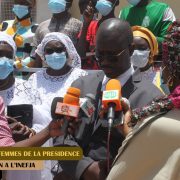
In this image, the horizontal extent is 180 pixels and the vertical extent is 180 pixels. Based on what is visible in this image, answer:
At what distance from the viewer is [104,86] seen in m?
2.88

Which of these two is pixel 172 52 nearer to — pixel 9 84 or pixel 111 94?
pixel 111 94

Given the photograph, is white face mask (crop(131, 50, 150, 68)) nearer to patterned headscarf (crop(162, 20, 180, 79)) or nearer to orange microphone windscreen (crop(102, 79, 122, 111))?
orange microphone windscreen (crop(102, 79, 122, 111))

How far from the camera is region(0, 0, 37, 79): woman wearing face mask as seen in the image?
247 inches

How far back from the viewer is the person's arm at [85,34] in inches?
228

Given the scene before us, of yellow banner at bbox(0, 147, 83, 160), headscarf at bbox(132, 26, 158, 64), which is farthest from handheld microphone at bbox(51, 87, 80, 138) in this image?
headscarf at bbox(132, 26, 158, 64)

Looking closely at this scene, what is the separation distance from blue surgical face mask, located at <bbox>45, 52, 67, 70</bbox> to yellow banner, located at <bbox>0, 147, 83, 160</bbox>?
1910 millimetres

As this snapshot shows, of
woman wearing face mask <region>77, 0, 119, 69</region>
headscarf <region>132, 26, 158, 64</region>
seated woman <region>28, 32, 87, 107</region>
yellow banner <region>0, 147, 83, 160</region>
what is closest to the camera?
yellow banner <region>0, 147, 83, 160</region>

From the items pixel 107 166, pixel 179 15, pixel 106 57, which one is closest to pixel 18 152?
pixel 107 166

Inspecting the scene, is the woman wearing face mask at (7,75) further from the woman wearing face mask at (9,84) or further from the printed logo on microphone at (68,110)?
the printed logo on microphone at (68,110)

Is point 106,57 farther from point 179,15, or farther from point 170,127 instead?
point 179,15

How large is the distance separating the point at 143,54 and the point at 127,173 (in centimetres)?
267

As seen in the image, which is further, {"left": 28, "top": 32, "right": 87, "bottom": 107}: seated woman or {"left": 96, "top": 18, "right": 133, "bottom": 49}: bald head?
{"left": 28, "top": 32, "right": 87, "bottom": 107}: seated woman

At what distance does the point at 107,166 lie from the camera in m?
2.54

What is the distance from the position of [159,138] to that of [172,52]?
0.38 meters
